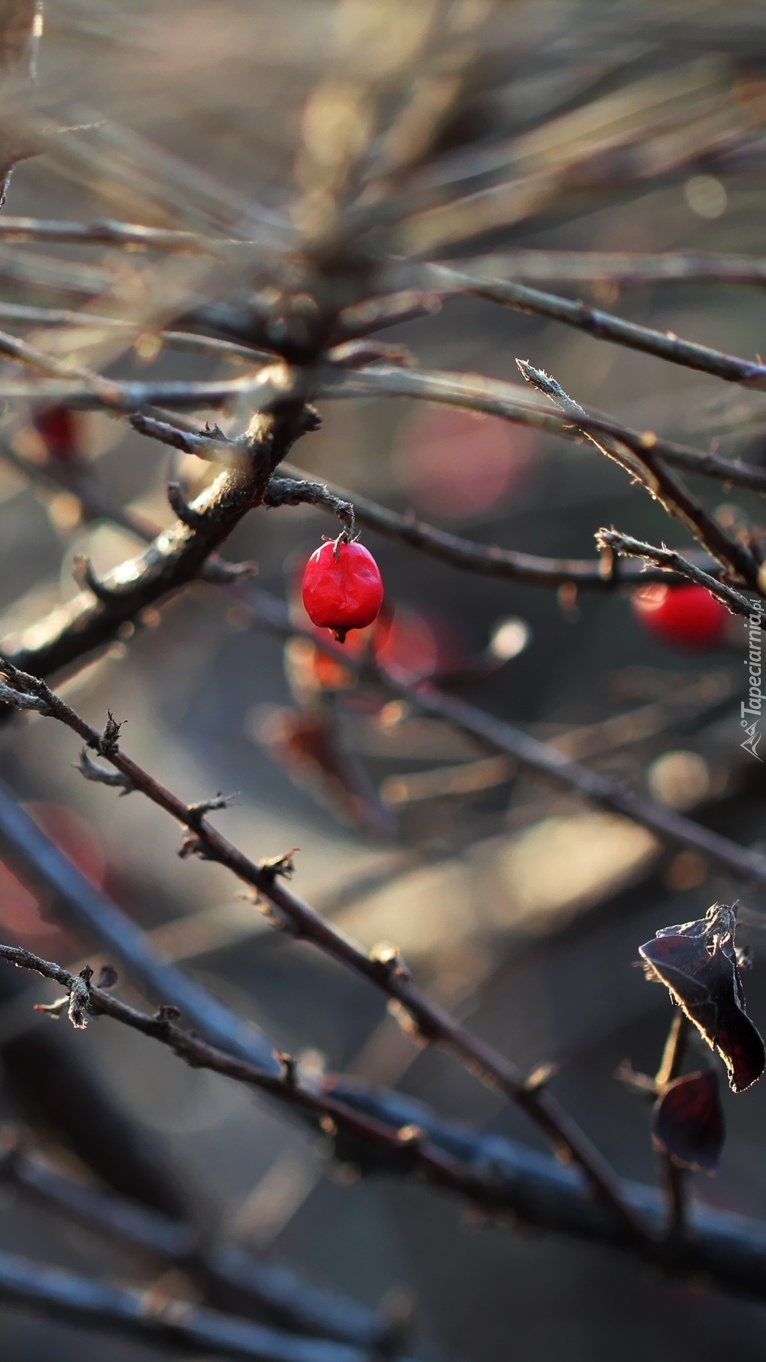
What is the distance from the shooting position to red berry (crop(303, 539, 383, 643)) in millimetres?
822

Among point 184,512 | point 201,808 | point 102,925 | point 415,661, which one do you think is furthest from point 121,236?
point 415,661

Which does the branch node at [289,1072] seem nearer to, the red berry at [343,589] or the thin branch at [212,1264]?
the red berry at [343,589]

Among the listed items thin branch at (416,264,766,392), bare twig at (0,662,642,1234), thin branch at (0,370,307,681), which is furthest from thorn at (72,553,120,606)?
thin branch at (416,264,766,392)

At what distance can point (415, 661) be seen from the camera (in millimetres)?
2926

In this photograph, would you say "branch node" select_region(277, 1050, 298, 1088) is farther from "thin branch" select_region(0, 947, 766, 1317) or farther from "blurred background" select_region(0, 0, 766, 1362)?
"blurred background" select_region(0, 0, 766, 1362)

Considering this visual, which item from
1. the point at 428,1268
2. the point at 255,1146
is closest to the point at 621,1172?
the point at 428,1268

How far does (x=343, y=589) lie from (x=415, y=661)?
2.11 meters

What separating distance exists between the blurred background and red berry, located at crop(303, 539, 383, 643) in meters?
0.23

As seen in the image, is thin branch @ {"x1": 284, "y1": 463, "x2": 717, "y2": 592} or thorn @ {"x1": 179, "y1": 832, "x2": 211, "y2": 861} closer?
thorn @ {"x1": 179, "y1": 832, "x2": 211, "y2": 861}

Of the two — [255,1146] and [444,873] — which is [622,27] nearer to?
[444,873]

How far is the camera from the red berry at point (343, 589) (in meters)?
0.82

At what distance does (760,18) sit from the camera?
1.13 meters

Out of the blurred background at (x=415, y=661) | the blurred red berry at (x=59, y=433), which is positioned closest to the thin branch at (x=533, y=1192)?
the blurred background at (x=415, y=661)

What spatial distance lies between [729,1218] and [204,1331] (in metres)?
0.72
